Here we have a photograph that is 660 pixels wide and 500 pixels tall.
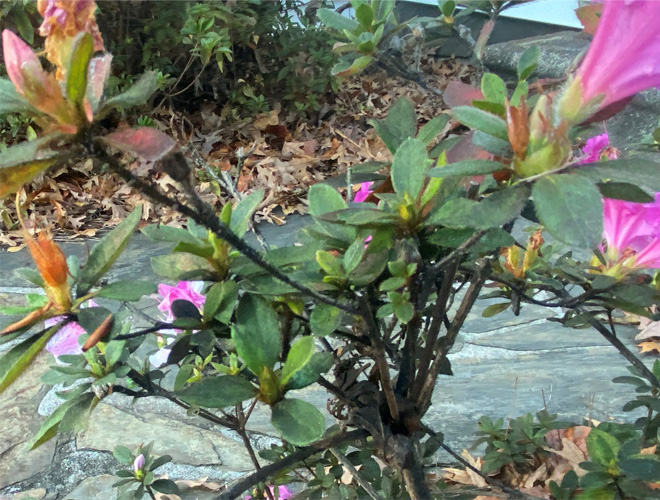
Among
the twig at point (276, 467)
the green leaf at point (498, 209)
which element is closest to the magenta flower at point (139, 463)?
the twig at point (276, 467)

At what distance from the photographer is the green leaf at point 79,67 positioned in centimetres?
30

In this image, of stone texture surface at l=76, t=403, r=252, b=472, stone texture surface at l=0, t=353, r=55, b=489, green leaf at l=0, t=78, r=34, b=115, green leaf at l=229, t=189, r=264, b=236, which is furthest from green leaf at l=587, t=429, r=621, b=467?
stone texture surface at l=0, t=353, r=55, b=489

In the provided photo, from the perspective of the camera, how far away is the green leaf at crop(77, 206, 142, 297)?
18.4 inches

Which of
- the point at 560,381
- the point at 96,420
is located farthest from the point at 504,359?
the point at 96,420

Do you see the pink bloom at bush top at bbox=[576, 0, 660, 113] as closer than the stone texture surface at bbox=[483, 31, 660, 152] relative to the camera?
Yes

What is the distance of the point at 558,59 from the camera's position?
3.02m

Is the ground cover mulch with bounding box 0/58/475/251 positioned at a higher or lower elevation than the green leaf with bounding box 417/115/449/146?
lower

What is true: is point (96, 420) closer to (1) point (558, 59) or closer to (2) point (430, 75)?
(1) point (558, 59)

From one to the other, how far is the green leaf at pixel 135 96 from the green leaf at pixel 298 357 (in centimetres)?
24

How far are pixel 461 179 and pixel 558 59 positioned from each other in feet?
9.75

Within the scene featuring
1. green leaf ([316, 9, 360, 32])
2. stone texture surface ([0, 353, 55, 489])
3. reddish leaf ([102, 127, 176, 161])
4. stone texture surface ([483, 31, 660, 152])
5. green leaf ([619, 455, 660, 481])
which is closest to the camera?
reddish leaf ([102, 127, 176, 161])

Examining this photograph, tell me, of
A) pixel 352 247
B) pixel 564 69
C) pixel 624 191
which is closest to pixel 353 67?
pixel 352 247

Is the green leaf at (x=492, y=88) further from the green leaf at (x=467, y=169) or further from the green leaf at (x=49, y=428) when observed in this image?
the green leaf at (x=49, y=428)

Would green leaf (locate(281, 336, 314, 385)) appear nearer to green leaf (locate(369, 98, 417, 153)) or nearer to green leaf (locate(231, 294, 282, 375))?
green leaf (locate(231, 294, 282, 375))
